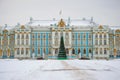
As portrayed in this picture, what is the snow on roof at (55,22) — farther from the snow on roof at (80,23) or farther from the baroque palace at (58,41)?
the baroque palace at (58,41)

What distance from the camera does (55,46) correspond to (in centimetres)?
8019

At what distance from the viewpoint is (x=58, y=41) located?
80.6 m

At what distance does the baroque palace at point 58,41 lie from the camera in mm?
79938

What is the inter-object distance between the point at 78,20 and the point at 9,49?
78.4ft

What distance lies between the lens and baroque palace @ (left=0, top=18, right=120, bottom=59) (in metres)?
79.9

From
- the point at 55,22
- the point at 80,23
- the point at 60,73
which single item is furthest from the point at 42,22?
the point at 60,73

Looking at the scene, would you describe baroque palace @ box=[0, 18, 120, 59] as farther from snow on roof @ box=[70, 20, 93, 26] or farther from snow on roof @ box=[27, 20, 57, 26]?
snow on roof @ box=[27, 20, 57, 26]

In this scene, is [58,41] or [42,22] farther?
[42,22]

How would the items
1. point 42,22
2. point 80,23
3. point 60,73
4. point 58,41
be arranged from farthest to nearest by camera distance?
point 42,22 < point 80,23 < point 58,41 < point 60,73

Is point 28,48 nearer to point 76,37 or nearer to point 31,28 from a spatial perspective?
point 31,28

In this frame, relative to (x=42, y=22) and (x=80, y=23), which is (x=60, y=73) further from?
(x=42, y=22)

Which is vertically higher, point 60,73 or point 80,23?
point 80,23

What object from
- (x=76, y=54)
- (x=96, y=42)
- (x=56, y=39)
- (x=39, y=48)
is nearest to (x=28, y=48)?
(x=39, y=48)

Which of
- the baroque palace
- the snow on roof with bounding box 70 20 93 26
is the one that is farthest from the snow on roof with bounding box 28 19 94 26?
the baroque palace
